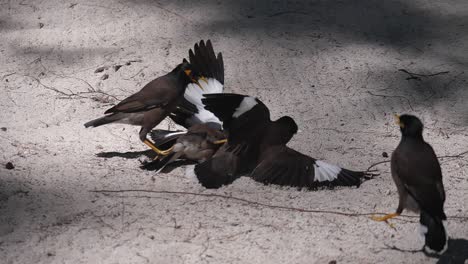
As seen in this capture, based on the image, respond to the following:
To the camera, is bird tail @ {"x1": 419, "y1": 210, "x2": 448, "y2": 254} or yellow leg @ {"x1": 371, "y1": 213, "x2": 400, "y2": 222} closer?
bird tail @ {"x1": 419, "y1": 210, "x2": 448, "y2": 254}

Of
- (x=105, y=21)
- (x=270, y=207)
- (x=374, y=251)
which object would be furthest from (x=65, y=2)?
(x=374, y=251)

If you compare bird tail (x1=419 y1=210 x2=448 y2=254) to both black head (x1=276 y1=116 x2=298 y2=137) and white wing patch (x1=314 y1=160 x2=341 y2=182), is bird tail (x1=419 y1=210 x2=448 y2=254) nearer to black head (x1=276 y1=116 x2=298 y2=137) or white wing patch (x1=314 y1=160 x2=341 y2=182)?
white wing patch (x1=314 y1=160 x2=341 y2=182)

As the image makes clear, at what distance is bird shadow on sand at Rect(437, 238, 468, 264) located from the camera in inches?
180

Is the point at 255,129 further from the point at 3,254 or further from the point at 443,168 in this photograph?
the point at 3,254

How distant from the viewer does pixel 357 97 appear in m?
6.84

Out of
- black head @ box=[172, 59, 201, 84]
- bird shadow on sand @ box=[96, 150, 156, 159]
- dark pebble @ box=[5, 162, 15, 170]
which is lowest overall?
bird shadow on sand @ box=[96, 150, 156, 159]

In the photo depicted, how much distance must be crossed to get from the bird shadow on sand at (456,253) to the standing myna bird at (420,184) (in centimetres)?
6

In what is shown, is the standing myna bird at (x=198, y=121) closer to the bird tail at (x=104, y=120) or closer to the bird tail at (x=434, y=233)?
the bird tail at (x=104, y=120)

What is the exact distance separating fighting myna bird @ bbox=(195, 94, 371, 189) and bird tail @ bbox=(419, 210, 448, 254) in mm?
1082

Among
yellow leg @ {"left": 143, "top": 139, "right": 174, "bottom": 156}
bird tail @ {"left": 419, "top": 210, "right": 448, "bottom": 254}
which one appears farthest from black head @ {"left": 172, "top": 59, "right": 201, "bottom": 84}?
bird tail @ {"left": 419, "top": 210, "right": 448, "bottom": 254}

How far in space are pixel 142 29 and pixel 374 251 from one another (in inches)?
164

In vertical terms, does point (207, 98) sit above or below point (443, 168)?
above

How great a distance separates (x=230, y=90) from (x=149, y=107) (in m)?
1.16

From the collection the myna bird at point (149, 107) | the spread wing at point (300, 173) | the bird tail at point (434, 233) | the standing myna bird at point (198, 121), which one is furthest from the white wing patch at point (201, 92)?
the bird tail at point (434, 233)
